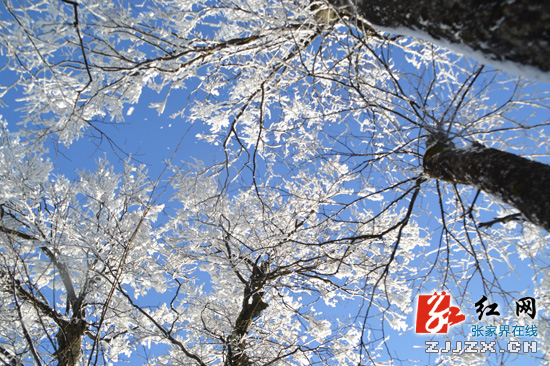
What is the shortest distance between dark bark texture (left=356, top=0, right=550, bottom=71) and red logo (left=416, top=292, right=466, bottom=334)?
7.88 ft

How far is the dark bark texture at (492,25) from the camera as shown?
33.8 inches

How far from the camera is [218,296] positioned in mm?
6449

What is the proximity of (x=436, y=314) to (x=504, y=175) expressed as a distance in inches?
78.1

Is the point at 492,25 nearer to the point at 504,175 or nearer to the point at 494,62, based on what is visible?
the point at 494,62

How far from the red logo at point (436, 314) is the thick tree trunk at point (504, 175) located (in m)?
1.48

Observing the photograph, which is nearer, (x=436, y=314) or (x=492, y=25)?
(x=492, y=25)

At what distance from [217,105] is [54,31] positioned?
1672mm

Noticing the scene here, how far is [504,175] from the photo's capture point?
4.48 feet

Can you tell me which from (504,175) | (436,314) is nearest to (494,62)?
(504,175)

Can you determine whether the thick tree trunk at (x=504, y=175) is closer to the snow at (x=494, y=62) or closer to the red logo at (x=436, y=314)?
the snow at (x=494, y=62)

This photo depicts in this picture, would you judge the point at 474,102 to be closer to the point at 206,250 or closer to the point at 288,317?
the point at 206,250

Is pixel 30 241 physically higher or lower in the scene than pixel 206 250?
lower

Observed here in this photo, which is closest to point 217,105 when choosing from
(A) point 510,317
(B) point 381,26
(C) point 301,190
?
(B) point 381,26

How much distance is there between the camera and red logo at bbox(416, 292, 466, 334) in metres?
2.74
